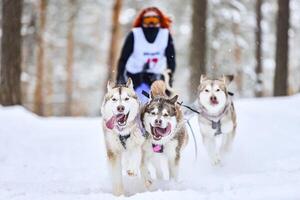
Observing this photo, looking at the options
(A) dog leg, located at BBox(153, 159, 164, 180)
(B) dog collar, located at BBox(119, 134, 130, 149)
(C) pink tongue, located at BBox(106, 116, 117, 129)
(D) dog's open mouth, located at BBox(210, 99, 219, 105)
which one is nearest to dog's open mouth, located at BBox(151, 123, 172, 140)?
(B) dog collar, located at BBox(119, 134, 130, 149)

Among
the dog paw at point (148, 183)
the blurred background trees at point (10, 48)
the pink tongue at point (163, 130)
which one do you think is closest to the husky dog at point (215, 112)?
the pink tongue at point (163, 130)

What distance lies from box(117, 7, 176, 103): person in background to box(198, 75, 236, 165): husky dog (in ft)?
4.03

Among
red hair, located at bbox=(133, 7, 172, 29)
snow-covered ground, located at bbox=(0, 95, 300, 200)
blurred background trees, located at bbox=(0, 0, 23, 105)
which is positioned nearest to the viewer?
snow-covered ground, located at bbox=(0, 95, 300, 200)

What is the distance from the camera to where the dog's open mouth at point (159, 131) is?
4.70m

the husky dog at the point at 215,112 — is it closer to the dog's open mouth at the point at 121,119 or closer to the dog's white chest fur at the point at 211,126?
the dog's white chest fur at the point at 211,126

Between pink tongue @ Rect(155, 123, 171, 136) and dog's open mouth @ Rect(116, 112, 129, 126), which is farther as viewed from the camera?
pink tongue @ Rect(155, 123, 171, 136)

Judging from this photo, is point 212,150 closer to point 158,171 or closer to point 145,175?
point 158,171

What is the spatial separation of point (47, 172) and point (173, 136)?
201 cm

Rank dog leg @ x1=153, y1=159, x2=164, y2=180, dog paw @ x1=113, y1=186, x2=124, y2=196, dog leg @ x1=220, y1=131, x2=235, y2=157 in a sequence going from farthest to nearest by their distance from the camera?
dog leg @ x1=220, y1=131, x2=235, y2=157 < dog leg @ x1=153, y1=159, x2=164, y2=180 < dog paw @ x1=113, y1=186, x2=124, y2=196

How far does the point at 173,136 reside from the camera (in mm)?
4938

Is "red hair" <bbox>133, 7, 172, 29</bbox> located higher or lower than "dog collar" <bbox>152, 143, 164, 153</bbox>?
higher

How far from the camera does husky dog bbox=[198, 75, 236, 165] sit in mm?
5602

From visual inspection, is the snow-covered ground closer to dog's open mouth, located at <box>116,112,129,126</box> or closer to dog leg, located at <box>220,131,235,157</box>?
dog leg, located at <box>220,131,235,157</box>

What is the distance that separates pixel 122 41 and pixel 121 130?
18.5m
